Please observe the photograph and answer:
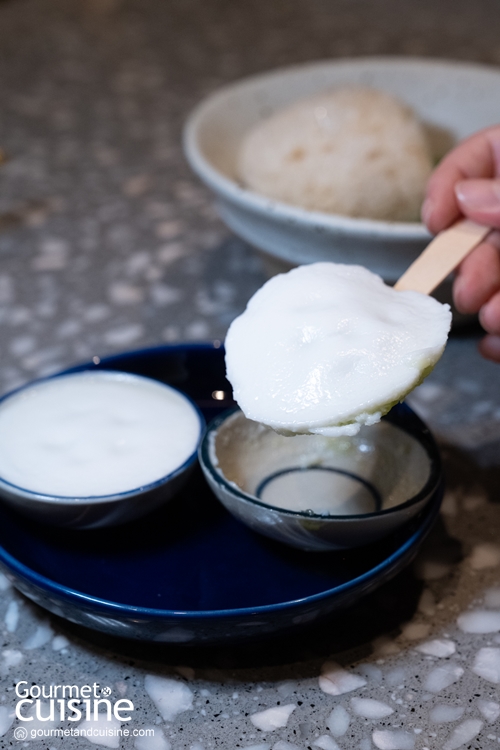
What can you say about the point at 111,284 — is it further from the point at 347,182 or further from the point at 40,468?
the point at 40,468

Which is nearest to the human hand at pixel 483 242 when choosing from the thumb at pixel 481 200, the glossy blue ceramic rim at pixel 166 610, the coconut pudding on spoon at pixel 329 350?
the thumb at pixel 481 200

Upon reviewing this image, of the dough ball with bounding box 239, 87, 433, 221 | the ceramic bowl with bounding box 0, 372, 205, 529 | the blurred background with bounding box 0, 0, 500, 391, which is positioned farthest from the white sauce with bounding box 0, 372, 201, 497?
the dough ball with bounding box 239, 87, 433, 221

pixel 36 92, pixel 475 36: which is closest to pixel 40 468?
pixel 36 92

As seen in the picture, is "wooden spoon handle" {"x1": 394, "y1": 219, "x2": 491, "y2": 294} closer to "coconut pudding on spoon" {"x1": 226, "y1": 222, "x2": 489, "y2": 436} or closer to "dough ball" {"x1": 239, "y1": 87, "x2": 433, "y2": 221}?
"coconut pudding on spoon" {"x1": 226, "y1": 222, "x2": 489, "y2": 436}

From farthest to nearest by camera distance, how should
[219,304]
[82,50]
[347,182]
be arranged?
[82,50]
[219,304]
[347,182]

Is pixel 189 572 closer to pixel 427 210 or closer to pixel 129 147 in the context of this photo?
pixel 427 210

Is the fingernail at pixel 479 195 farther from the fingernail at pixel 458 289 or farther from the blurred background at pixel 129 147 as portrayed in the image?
the blurred background at pixel 129 147

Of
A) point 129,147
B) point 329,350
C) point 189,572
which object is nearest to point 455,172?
point 329,350
